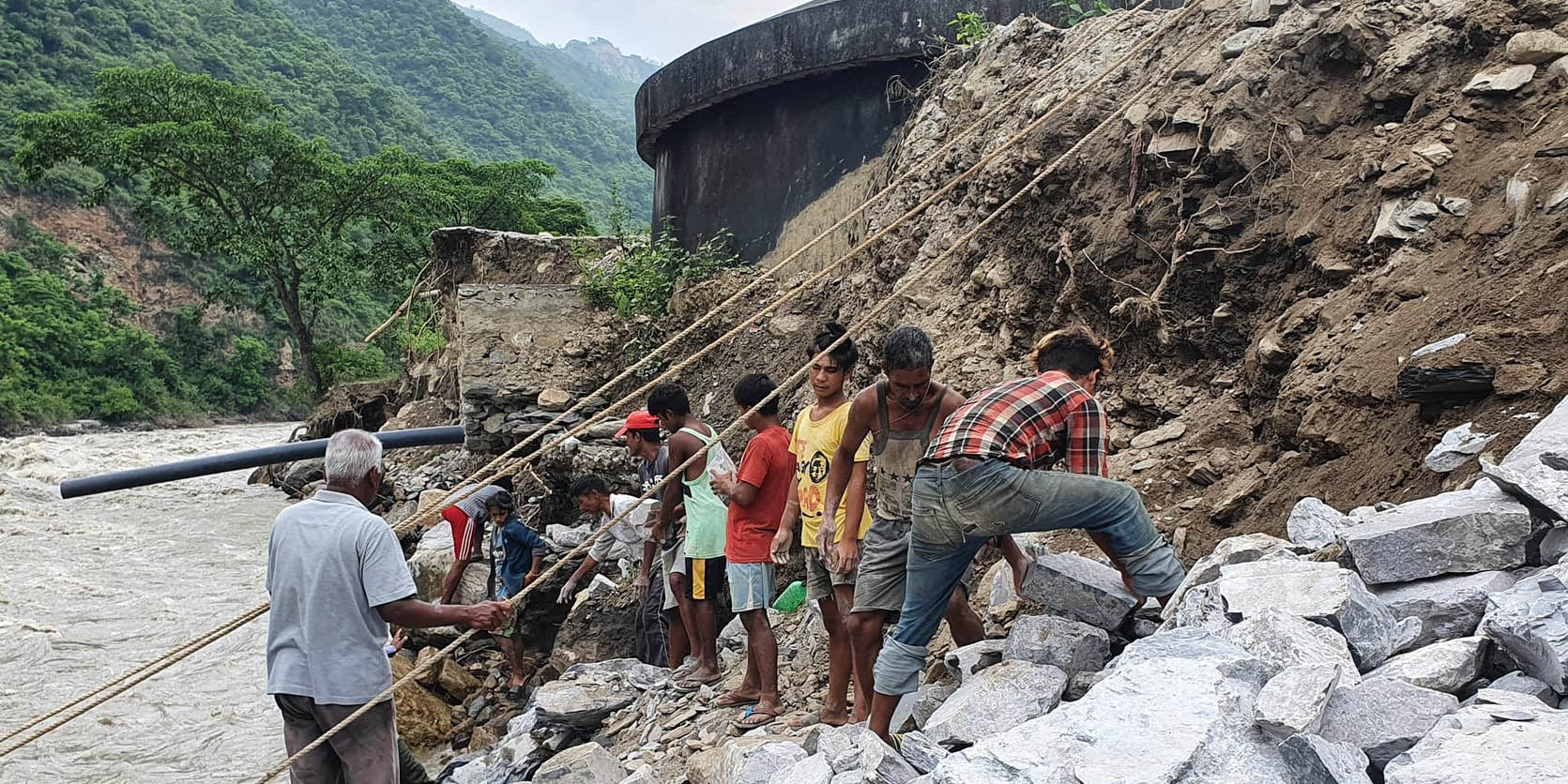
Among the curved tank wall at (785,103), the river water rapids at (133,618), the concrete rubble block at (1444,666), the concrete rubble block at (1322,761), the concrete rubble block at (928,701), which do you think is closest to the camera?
the concrete rubble block at (1322,761)

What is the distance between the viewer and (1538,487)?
2.75 metres

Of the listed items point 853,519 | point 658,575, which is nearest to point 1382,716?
point 853,519

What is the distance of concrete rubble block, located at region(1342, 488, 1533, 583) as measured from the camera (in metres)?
2.79

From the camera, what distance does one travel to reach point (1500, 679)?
2479 millimetres

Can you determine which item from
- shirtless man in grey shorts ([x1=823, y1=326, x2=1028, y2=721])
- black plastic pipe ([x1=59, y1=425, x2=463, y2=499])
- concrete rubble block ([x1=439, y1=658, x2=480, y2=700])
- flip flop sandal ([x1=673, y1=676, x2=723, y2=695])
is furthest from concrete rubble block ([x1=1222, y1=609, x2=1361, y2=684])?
black plastic pipe ([x1=59, y1=425, x2=463, y2=499])

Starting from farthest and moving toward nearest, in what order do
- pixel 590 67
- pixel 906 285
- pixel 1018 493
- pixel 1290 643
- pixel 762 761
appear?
pixel 590 67, pixel 906 285, pixel 762 761, pixel 1018 493, pixel 1290 643

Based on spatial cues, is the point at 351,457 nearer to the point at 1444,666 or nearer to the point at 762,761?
the point at 762,761

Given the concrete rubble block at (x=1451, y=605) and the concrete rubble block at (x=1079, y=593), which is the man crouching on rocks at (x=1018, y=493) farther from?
the concrete rubble block at (x=1451, y=605)

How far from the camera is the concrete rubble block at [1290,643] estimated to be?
102 inches

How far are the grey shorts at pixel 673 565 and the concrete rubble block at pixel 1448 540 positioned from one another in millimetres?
3231

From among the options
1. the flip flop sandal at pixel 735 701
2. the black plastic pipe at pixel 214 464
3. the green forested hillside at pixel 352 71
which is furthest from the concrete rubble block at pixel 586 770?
the green forested hillside at pixel 352 71

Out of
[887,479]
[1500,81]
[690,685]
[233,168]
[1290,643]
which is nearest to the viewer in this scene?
[1290,643]

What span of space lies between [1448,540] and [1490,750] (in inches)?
32.0

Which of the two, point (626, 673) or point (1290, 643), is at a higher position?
point (1290, 643)
